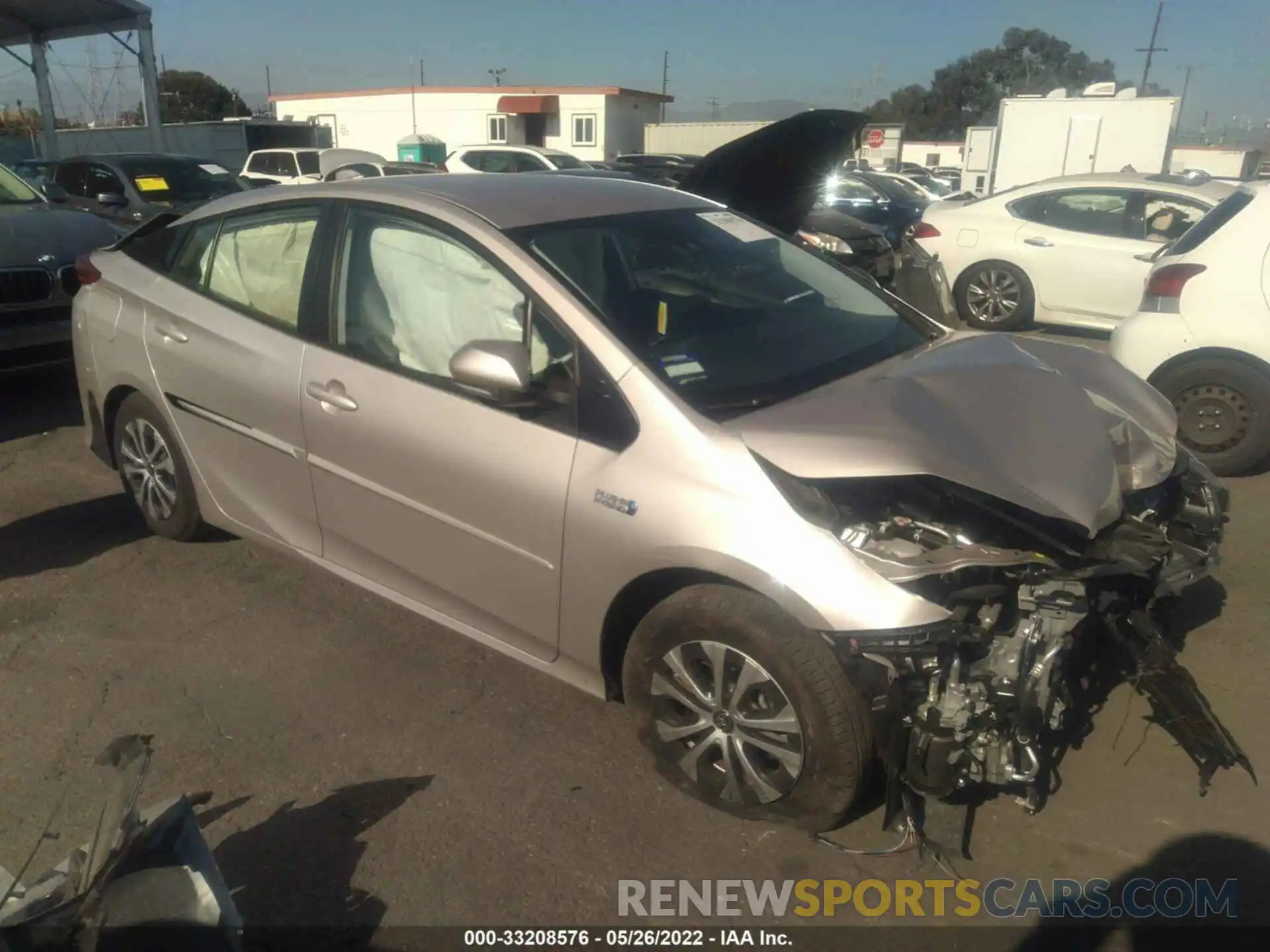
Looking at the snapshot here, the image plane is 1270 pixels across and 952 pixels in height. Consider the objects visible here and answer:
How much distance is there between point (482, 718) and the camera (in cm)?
326

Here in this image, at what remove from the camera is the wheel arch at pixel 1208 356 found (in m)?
5.22

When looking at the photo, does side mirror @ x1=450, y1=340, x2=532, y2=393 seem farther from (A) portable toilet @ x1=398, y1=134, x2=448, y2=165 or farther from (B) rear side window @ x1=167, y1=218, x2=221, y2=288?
(A) portable toilet @ x1=398, y1=134, x2=448, y2=165

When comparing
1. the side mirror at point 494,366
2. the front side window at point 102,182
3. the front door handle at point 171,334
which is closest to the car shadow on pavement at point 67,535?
the front door handle at point 171,334

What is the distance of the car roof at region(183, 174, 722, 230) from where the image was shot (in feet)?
10.7

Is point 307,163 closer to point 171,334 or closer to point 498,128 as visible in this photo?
point 171,334

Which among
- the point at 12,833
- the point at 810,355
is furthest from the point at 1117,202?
the point at 12,833

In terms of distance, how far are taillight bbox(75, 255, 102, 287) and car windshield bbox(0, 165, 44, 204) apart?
3.70 m

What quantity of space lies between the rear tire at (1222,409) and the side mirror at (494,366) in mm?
4178

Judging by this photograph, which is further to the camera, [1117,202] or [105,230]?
[1117,202]

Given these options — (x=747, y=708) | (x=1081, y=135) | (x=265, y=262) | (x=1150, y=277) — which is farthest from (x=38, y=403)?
(x=1081, y=135)

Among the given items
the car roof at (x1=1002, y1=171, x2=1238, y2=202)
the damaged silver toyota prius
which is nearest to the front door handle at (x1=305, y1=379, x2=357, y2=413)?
the damaged silver toyota prius

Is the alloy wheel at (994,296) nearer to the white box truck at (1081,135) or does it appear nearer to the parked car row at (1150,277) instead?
the parked car row at (1150,277)

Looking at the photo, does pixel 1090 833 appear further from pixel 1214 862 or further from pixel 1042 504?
pixel 1042 504

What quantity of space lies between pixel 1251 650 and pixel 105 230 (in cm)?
753
